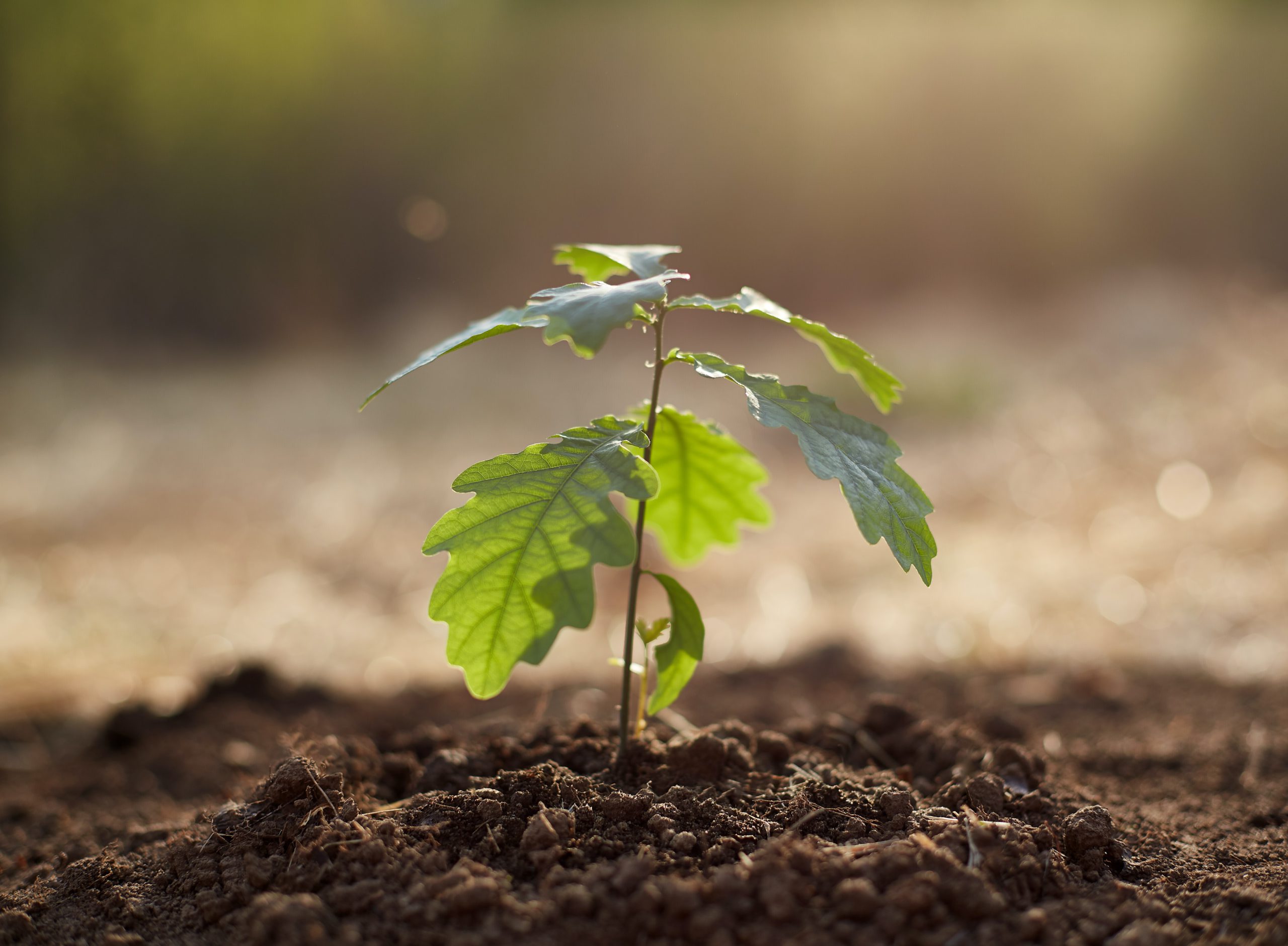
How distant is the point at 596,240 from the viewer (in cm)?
637

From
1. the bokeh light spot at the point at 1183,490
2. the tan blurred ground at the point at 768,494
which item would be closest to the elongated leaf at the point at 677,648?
the tan blurred ground at the point at 768,494

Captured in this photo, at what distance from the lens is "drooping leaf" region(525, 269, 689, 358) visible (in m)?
0.86

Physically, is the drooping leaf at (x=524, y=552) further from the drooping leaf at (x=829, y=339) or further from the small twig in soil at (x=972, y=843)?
the small twig in soil at (x=972, y=843)

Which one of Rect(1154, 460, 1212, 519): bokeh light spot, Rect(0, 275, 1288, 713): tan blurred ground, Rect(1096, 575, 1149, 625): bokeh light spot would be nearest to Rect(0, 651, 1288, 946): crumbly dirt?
Rect(0, 275, 1288, 713): tan blurred ground

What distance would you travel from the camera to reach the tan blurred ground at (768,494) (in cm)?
271

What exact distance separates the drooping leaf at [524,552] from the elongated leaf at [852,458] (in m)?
0.16

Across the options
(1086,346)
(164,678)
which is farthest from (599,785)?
(1086,346)

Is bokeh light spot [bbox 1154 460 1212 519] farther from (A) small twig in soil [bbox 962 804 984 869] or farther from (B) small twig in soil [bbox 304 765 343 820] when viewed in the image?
(B) small twig in soil [bbox 304 765 343 820]

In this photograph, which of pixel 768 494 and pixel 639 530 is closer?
pixel 639 530

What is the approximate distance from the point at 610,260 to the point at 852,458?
387 millimetres

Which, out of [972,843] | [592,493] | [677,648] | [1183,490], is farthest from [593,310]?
[1183,490]

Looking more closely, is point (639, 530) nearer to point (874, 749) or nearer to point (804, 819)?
point (804, 819)

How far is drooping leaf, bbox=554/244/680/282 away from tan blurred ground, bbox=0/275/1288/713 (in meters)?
1.53

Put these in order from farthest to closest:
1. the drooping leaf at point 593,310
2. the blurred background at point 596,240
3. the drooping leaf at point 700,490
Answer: the blurred background at point 596,240 → the drooping leaf at point 700,490 → the drooping leaf at point 593,310
